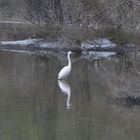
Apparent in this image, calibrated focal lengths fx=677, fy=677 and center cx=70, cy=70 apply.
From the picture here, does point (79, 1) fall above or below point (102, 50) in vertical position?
above

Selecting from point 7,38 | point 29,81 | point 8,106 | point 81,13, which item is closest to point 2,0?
point 7,38

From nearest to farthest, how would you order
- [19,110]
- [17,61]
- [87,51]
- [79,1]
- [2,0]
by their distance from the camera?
[19,110] → [17,61] → [87,51] → [79,1] → [2,0]

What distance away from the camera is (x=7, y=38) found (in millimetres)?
47906

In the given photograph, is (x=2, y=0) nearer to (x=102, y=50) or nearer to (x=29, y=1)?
(x=29, y=1)

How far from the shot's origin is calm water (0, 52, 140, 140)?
49.2 feet

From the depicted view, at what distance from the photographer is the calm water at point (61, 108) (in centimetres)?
1499

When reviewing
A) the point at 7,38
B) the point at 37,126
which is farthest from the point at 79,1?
the point at 37,126

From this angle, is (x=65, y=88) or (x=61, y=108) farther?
(x=65, y=88)

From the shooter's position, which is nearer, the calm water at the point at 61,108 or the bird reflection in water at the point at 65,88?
the calm water at the point at 61,108

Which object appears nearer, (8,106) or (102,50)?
(8,106)

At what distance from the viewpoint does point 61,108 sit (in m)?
18.4

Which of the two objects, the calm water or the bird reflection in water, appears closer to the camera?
Answer: the calm water

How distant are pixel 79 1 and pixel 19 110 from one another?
2412cm

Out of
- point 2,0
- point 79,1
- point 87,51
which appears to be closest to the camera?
point 87,51
